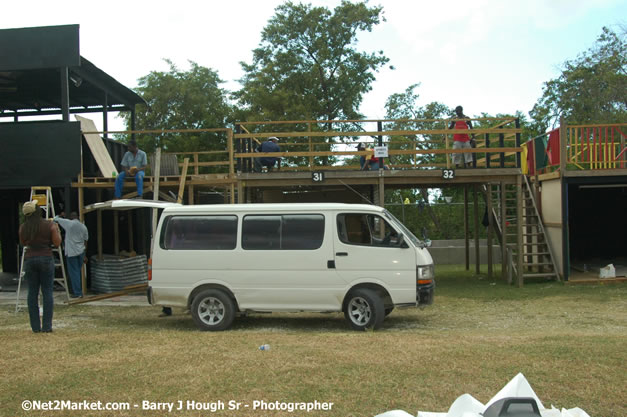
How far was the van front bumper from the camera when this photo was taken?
9117mm

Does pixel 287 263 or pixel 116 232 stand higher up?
pixel 116 232

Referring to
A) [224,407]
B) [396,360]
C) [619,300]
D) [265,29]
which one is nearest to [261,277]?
[396,360]

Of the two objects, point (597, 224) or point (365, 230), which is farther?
point (597, 224)

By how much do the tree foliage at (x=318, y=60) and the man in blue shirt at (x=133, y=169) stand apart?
51.7 ft

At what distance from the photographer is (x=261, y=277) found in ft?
30.8

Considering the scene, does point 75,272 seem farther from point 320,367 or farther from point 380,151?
point 320,367

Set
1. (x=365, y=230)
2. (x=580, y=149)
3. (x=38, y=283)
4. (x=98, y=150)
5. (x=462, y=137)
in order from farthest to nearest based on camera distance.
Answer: (x=580, y=149)
(x=98, y=150)
(x=462, y=137)
(x=365, y=230)
(x=38, y=283)

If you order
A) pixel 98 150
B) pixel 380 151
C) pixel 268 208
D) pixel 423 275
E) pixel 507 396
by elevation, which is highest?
pixel 98 150

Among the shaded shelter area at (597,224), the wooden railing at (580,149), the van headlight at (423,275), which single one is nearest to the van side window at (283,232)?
the van headlight at (423,275)

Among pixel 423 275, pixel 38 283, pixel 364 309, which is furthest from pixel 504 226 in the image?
pixel 38 283

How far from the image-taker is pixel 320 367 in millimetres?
5875

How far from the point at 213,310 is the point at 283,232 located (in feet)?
5.54

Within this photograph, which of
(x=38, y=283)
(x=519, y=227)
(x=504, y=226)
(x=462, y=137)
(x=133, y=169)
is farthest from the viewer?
(x=504, y=226)

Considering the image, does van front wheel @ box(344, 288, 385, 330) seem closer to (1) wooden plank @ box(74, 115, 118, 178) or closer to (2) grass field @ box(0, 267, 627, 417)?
(2) grass field @ box(0, 267, 627, 417)
